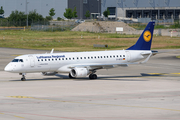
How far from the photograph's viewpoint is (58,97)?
1148 inches

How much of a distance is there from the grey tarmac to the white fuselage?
5.59ft

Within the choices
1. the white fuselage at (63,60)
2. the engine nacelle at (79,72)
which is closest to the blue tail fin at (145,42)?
the white fuselage at (63,60)

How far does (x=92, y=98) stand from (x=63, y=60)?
12.9 meters

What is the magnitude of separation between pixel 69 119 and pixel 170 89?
15944 mm

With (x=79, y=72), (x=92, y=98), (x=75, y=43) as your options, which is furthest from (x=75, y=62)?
(x=75, y=43)

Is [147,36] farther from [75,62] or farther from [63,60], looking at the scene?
[63,60]

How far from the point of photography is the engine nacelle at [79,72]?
129ft

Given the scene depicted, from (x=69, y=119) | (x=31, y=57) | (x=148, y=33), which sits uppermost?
(x=148, y=33)

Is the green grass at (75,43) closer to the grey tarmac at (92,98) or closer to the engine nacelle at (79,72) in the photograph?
the engine nacelle at (79,72)

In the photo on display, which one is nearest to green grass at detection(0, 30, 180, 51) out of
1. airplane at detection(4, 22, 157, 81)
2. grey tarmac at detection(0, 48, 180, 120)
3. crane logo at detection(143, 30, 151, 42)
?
crane logo at detection(143, 30, 151, 42)

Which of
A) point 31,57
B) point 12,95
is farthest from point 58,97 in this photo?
point 31,57

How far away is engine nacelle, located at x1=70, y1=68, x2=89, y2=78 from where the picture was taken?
39250mm

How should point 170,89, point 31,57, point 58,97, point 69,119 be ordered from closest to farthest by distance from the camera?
1. point 69,119
2. point 58,97
3. point 170,89
4. point 31,57

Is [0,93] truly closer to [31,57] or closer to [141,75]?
[31,57]
